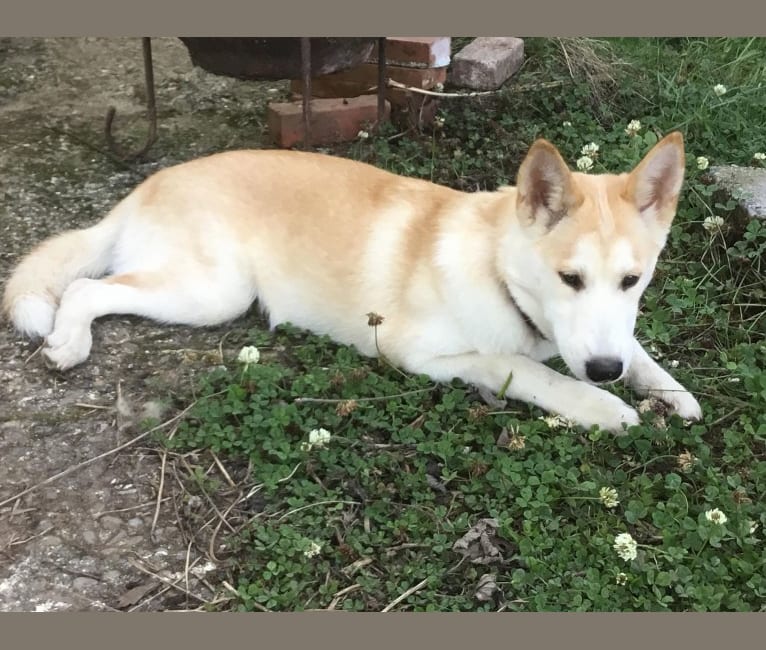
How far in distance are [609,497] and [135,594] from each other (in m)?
1.49

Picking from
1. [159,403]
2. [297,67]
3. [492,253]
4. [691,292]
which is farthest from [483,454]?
[297,67]

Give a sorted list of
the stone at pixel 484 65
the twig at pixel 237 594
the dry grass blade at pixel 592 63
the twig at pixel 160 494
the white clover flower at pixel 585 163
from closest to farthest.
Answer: the twig at pixel 237 594
the twig at pixel 160 494
the white clover flower at pixel 585 163
the stone at pixel 484 65
the dry grass blade at pixel 592 63

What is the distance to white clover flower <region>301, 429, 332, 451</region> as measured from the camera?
2910 mm

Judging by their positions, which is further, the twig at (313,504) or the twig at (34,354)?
the twig at (34,354)

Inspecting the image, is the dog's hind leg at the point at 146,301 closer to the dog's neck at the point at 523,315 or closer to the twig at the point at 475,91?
the dog's neck at the point at 523,315

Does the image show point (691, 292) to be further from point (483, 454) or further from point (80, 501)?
point (80, 501)

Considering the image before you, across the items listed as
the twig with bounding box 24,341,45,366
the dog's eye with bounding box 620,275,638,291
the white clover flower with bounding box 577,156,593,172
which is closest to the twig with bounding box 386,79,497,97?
the white clover flower with bounding box 577,156,593,172

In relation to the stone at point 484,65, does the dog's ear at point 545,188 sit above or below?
above

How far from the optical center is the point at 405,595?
8.18 feet

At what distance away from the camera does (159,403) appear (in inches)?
126

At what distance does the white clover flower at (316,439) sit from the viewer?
2910mm

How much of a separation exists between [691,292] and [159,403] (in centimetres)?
235

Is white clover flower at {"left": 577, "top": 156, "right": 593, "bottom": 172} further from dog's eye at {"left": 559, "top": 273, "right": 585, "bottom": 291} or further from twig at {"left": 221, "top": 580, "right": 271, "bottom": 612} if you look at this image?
twig at {"left": 221, "top": 580, "right": 271, "bottom": 612}

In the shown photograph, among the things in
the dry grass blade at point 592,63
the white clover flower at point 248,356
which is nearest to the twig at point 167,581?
the white clover flower at point 248,356
